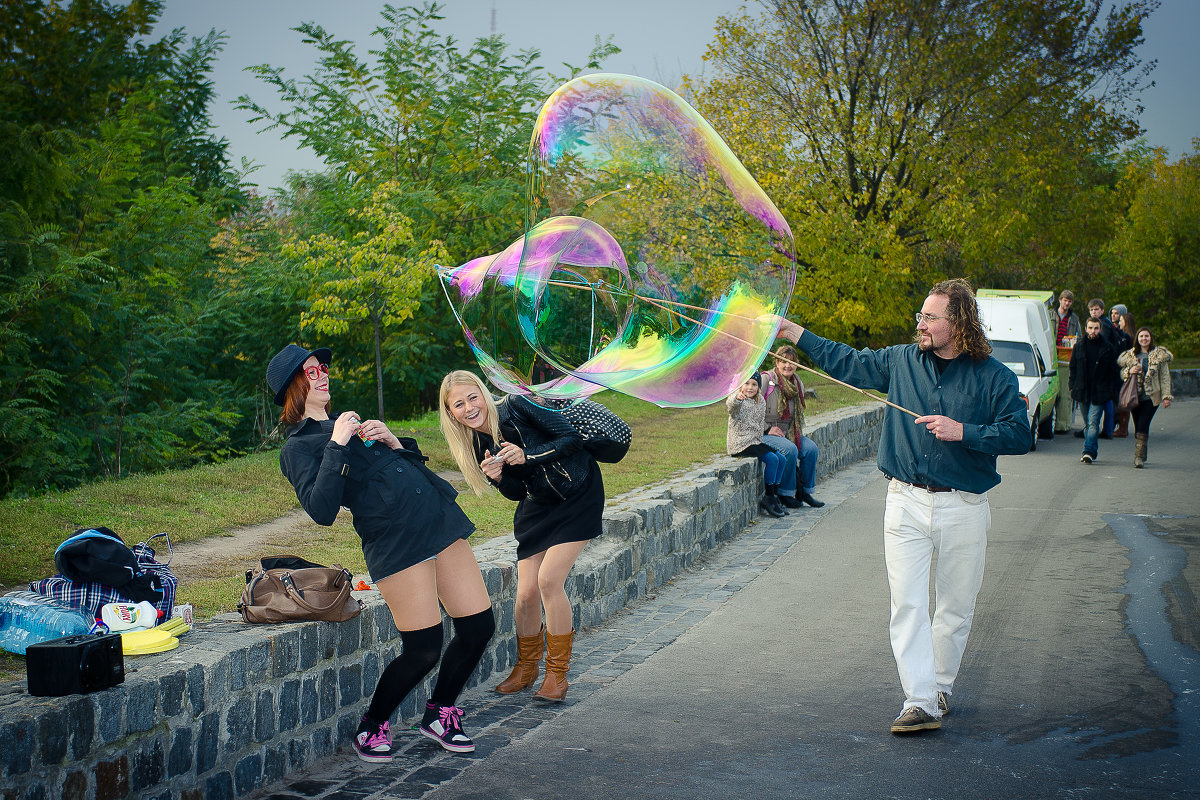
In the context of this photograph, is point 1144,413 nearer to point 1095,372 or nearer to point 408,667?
point 1095,372

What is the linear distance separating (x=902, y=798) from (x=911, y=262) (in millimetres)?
21547

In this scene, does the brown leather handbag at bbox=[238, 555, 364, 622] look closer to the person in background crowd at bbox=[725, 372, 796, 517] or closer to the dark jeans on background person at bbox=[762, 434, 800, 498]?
the person in background crowd at bbox=[725, 372, 796, 517]

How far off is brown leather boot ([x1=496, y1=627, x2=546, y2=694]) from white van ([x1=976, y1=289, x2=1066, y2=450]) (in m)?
12.8

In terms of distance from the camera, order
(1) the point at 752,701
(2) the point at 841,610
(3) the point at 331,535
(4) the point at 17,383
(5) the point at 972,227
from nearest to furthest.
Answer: (1) the point at 752,701 < (2) the point at 841,610 < (3) the point at 331,535 < (4) the point at 17,383 < (5) the point at 972,227

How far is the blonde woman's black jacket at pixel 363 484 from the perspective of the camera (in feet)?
14.5

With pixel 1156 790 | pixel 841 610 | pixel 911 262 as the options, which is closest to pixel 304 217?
pixel 911 262

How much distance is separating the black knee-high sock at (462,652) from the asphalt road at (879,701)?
37cm

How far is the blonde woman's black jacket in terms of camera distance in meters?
4.42

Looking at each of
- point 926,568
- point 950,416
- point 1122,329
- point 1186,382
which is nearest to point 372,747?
point 926,568

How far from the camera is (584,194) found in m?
5.78

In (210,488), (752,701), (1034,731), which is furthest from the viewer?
(210,488)

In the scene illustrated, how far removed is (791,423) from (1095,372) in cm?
579

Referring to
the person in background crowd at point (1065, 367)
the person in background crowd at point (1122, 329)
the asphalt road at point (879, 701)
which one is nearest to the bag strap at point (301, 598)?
the asphalt road at point (879, 701)

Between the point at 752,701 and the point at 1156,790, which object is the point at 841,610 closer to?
the point at 752,701
